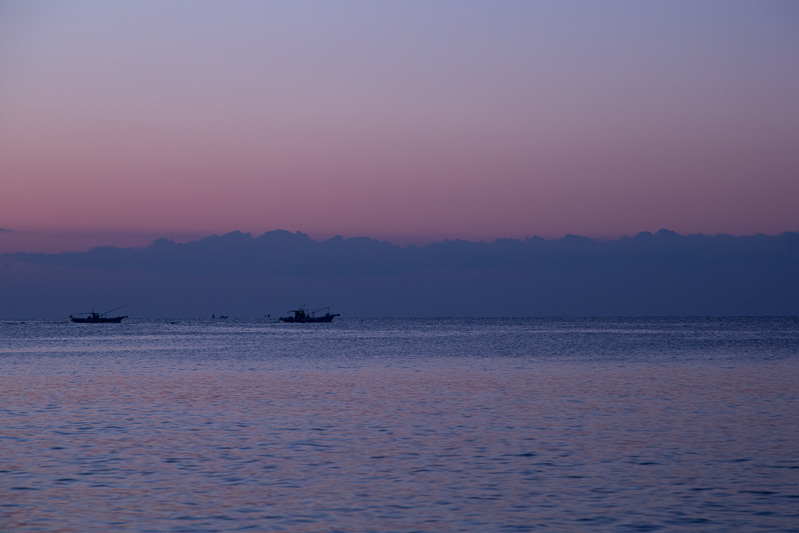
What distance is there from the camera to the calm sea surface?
15.1m

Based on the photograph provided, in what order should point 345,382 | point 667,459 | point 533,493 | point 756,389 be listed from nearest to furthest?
point 533,493
point 667,459
point 756,389
point 345,382

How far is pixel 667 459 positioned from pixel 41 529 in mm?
13489

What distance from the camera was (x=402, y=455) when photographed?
67.8 feet

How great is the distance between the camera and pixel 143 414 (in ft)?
93.2

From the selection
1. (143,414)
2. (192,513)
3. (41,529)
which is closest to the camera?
(41,529)

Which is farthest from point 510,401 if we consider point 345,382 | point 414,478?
point 414,478

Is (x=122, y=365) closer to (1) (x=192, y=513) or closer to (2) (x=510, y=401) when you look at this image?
(2) (x=510, y=401)

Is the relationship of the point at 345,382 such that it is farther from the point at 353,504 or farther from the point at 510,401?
the point at 353,504

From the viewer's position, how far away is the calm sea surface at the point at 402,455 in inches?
596

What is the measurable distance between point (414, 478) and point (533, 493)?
2653 mm

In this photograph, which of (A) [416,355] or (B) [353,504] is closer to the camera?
(B) [353,504]

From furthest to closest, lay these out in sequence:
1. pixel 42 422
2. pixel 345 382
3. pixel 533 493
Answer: pixel 345 382 → pixel 42 422 → pixel 533 493

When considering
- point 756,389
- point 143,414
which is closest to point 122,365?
point 143,414

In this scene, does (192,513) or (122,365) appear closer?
(192,513)
